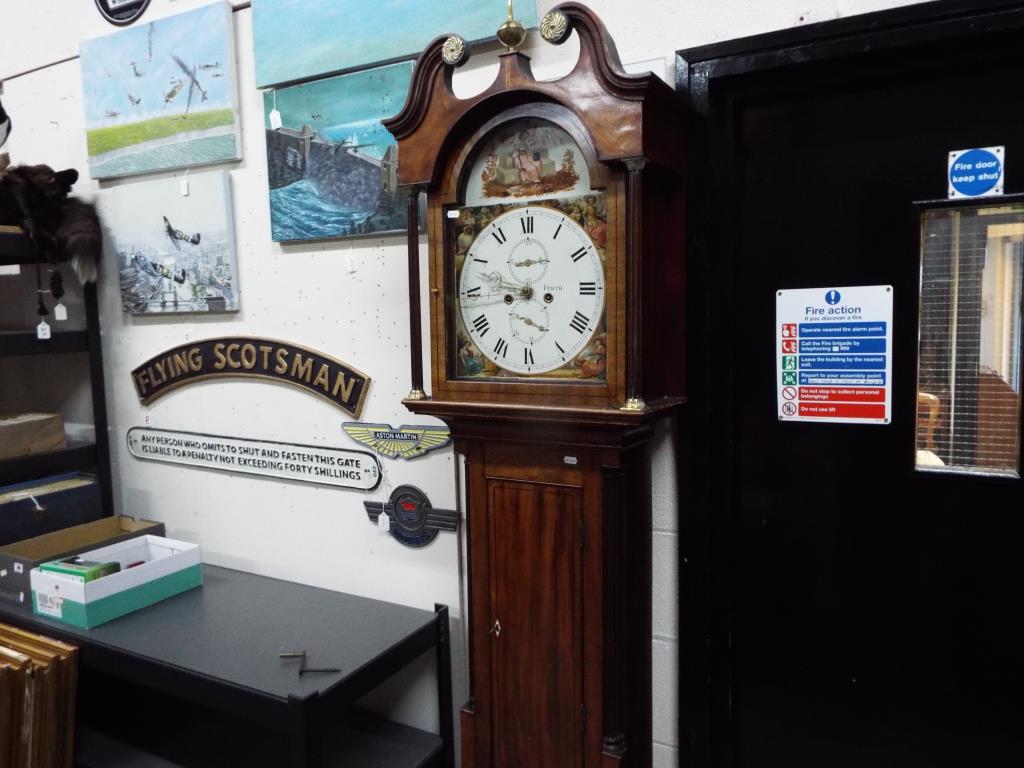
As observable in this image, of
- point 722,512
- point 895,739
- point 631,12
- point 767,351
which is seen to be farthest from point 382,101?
point 895,739

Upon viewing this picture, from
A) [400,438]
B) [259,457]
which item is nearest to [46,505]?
[259,457]

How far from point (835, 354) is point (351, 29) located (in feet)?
4.63

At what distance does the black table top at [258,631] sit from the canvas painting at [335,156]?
38.9 inches

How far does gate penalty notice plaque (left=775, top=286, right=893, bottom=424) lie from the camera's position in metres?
1.48

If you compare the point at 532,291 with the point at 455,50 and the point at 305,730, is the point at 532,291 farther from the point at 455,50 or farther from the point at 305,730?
the point at 305,730

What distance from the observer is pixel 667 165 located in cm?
139

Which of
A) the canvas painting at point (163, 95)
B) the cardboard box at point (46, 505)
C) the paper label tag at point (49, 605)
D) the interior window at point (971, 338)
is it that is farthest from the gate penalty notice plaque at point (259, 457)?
the interior window at point (971, 338)

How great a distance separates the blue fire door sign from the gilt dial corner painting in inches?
26.6

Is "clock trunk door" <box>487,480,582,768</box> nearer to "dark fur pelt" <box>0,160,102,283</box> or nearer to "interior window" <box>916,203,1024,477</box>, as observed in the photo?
"interior window" <box>916,203,1024,477</box>

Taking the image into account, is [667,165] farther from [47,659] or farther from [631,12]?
[47,659]

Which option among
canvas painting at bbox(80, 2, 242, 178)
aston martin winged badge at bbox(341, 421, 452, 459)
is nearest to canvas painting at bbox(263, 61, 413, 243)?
canvas painting at bbox(80, 2, 242, 178)

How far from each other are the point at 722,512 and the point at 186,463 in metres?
1.69

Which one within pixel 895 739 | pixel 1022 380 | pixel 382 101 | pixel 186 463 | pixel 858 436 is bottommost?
pixel 895 739

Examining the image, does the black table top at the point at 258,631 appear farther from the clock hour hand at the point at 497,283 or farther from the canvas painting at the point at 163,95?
the canvas painting at the point at 163,95
